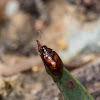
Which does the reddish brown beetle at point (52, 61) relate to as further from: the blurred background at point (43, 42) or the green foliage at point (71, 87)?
the blurred background at point (43, 42)

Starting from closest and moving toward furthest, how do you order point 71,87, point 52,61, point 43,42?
point 52,61 → point 71,87 → point 43,42

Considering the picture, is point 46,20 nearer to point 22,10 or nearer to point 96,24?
point 22,10

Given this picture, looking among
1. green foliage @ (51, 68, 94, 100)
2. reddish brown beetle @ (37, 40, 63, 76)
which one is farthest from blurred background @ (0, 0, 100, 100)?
reddish brown beetle @ (37, 40, 63, 76)

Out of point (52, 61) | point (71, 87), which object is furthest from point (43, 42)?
point (52, 61)

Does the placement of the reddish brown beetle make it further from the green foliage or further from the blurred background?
the blurred background

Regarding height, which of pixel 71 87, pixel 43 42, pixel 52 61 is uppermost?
pixel 43 42

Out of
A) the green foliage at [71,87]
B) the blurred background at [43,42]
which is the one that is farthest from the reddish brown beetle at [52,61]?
the blurred background at [43,42]

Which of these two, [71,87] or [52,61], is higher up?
[52,61]

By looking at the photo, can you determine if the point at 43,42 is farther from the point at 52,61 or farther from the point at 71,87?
the point at 52,61

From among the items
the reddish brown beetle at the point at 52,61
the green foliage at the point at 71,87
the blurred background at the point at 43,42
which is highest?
the blurred background at the point at 43,42
